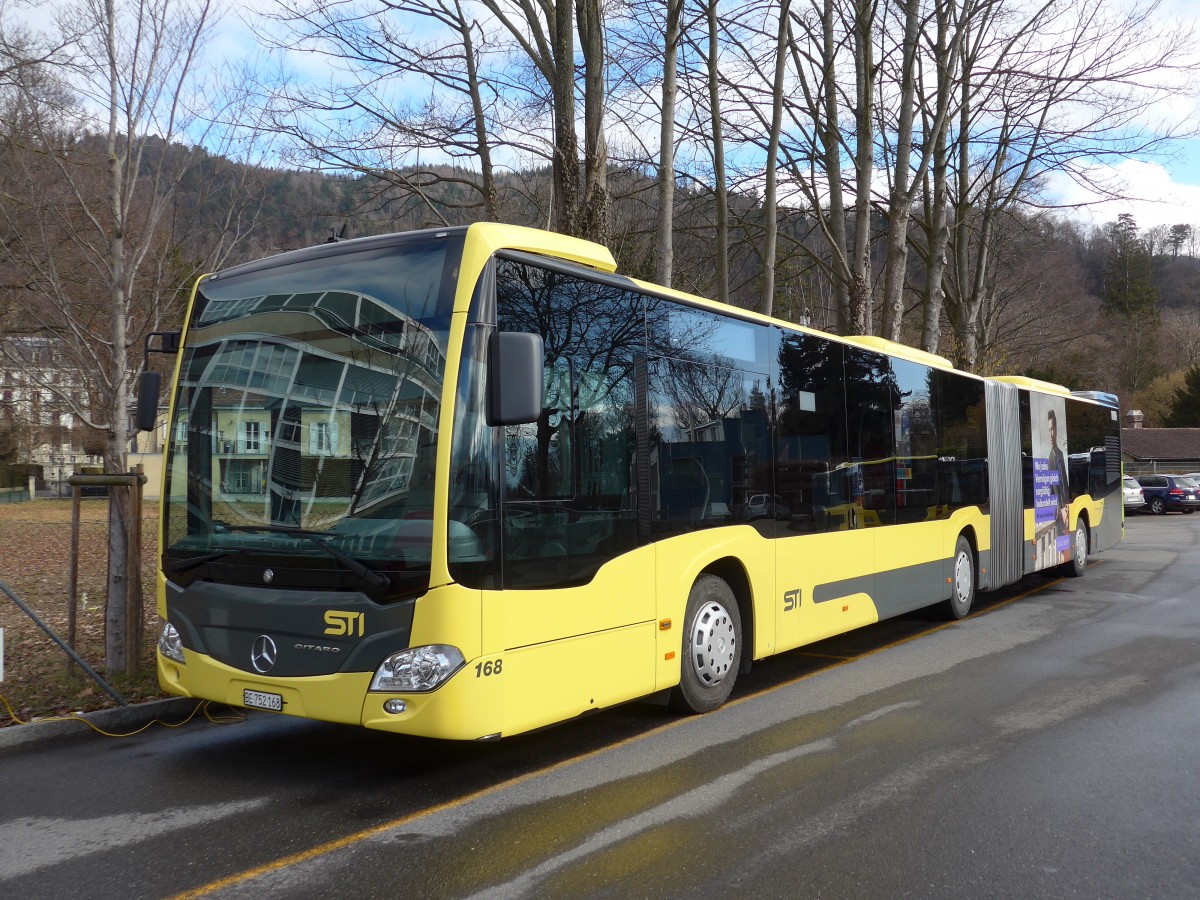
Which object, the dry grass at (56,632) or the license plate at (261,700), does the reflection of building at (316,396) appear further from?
the dry grass at (56,632)

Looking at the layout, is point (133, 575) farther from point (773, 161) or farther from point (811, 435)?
point (773, 161)

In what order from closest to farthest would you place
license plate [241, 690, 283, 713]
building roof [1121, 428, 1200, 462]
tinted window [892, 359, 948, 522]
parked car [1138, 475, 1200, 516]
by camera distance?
license plate [241, 690, 283, 713]
tinted window [892, 359, 948, 522]
parked car [1138, 475, 1200, 516]
building roof [1121, 428, 1200, 462]

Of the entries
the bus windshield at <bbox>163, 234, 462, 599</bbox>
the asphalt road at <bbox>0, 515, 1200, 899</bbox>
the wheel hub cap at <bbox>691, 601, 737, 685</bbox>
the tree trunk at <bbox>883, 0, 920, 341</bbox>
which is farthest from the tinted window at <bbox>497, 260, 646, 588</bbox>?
the tree trunk at <bbox>883, 0, 920, 341</bbox>

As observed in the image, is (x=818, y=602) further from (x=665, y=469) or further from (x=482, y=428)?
(x=482, y=428)

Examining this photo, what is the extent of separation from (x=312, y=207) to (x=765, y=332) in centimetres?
906

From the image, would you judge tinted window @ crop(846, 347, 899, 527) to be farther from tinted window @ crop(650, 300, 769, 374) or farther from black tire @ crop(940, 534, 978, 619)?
black tire @ crop(940, 534, 978, 619)

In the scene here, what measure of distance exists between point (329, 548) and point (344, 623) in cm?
40

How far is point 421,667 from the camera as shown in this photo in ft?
16.2

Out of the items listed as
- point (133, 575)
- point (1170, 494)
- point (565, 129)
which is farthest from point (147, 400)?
point (1170, 494)

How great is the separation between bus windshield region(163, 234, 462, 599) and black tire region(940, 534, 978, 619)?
8.24 meters

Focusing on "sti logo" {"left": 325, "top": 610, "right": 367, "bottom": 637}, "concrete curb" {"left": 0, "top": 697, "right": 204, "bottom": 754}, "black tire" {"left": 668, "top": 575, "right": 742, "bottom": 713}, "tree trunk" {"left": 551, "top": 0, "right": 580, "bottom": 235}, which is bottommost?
"concrete curb" {"left": 0, "top": 697, "right": 204, "bottom": 754}

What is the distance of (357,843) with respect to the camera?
14.8ft

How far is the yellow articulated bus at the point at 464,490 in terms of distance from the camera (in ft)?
16.5

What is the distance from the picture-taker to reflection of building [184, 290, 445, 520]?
5141 millimetres
